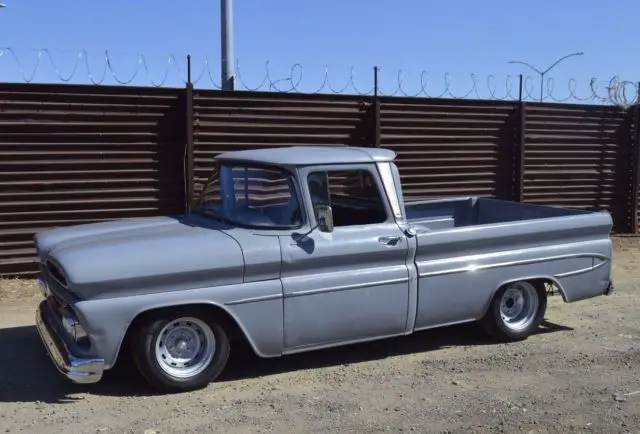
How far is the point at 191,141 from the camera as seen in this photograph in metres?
8.69

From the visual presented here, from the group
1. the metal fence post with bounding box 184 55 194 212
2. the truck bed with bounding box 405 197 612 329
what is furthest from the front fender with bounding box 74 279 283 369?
the metal fence post with bounding box 184 55 194 212

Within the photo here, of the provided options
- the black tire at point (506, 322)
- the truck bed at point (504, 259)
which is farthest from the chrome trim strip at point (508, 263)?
the black tire at point (506, 322)

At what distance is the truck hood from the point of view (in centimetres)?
458

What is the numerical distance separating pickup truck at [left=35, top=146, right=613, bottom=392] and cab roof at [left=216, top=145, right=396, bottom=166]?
0.05 ft

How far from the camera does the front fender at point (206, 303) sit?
4.57 meters

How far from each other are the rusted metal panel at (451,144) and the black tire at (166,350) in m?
5.63

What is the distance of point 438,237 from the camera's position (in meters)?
5.72

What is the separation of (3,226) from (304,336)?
182 inches

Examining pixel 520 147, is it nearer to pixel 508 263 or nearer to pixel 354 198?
pixel 508 263

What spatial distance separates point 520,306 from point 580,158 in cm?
639

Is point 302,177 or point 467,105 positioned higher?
point 467,105

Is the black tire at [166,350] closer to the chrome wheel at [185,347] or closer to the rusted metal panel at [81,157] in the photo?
the chrome wheel at [185,347]

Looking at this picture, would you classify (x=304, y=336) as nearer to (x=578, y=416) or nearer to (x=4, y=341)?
(x=578, y=416)

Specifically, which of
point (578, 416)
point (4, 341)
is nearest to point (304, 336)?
point (578, 416)
